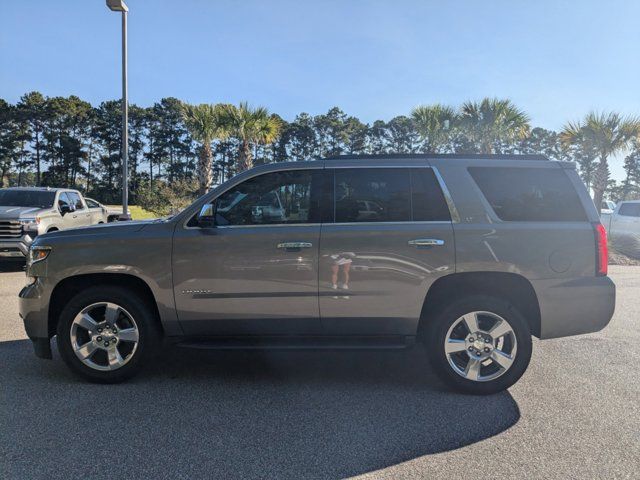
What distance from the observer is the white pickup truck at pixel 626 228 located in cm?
1419

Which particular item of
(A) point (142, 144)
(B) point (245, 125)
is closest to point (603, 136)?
(B) point (245, 125)

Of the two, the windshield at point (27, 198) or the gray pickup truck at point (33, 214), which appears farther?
the windshield at point (27, 198)

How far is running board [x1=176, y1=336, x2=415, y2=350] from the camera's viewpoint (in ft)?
12.8

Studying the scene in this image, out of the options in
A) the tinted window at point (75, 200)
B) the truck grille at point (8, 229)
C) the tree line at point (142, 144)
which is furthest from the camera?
the tree line at point (142, 144)

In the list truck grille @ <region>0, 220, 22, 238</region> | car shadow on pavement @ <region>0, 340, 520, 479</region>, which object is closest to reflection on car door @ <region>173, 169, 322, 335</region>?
car shadow on pavement @ <region>0, 340, 520, 479</region>

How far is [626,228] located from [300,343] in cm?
1513

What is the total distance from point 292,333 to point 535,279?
2074 millimetres

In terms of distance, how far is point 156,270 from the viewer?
3996 millimetres

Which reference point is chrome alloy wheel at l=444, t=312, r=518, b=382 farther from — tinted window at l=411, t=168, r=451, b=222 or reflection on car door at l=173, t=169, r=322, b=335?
reflection on car door at l=173, t=169, r=322, b=335

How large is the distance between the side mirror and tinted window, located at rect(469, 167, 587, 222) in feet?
7.40

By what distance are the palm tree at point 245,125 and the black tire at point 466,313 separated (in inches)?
708

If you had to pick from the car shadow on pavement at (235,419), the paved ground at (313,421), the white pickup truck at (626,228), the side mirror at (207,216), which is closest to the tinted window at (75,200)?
the paved ground at (313,421)

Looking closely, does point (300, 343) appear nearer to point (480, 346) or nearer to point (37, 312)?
point (480, 346)

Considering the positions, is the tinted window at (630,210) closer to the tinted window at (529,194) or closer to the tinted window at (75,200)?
the tinted window at (529,194)
